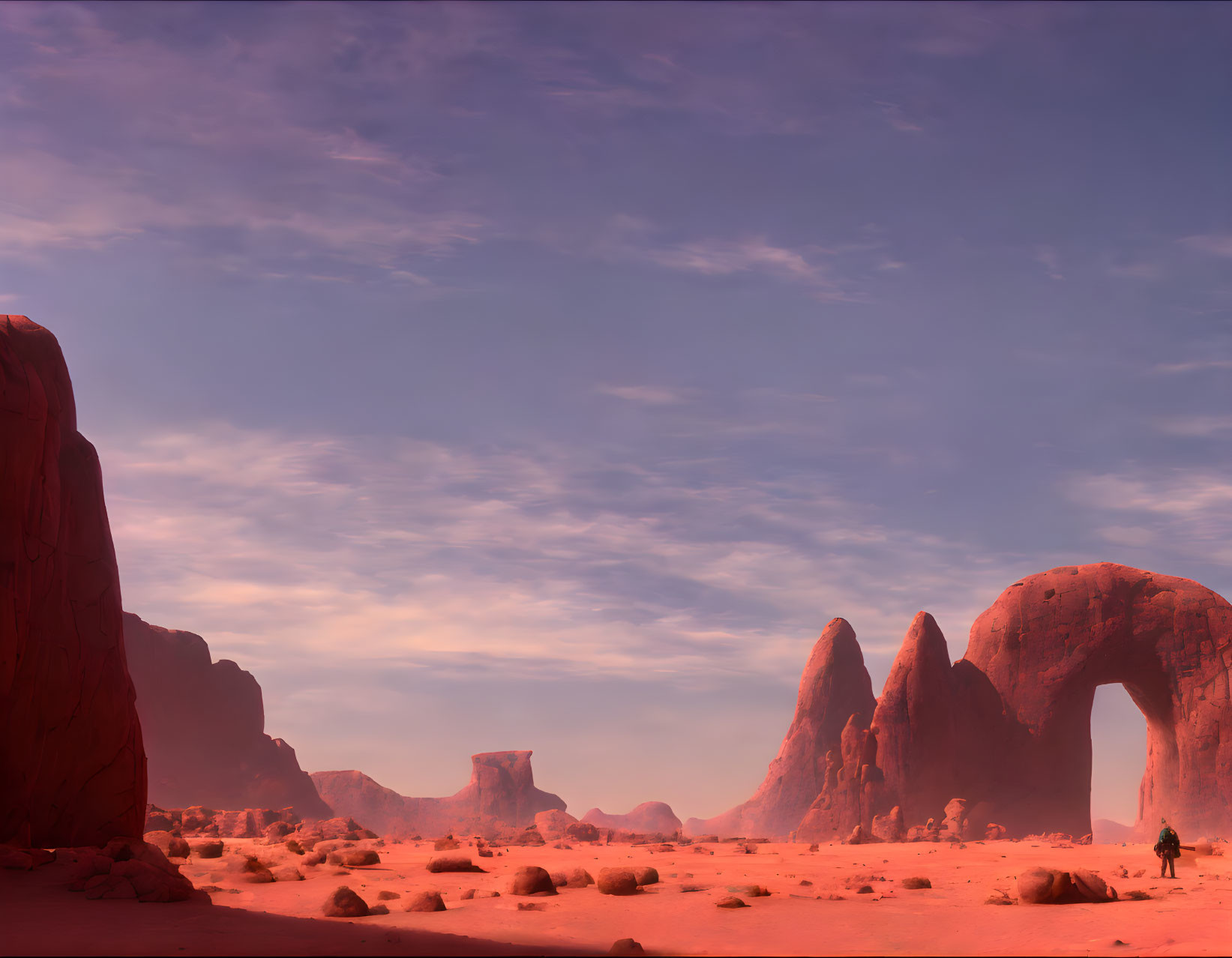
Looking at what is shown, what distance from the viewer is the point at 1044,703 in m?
39.8

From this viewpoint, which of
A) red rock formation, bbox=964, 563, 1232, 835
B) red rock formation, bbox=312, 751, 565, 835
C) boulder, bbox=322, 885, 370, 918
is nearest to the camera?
boulder, bbox=322, 885, 370, 918

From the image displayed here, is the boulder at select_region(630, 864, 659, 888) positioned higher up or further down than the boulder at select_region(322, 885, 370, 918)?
further down

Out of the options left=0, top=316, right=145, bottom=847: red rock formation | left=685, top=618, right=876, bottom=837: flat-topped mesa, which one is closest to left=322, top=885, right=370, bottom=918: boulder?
left=0, top=316, right=145, bottom=847: red rock formation

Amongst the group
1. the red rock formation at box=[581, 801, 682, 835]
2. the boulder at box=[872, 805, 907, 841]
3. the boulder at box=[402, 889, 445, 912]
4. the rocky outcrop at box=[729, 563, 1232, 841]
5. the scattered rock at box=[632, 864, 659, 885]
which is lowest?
the red rock formation at box=[581, 801, 682, 835]

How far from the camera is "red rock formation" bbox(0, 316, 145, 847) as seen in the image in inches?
584

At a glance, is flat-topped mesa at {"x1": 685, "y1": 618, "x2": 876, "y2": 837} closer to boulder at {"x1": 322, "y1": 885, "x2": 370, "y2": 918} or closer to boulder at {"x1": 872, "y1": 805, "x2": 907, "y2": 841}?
boulder at {"x1": 872, "y1": 805, "x2": 907, "y2": 841}

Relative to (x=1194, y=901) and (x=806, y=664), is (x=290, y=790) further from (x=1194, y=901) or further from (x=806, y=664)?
(x=1194, y=901)

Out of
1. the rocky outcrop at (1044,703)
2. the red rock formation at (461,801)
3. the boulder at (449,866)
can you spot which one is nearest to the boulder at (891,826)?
the rocky outcrop at (1044,703)

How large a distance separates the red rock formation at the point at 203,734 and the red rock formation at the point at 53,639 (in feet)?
176

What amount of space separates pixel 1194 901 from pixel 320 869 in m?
18.4

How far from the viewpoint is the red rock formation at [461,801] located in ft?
294

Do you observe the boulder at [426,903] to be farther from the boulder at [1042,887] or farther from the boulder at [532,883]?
the boulder at [1042,887]

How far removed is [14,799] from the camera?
14500 mm

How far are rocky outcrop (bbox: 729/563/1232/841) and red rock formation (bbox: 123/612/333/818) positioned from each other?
4684cm
